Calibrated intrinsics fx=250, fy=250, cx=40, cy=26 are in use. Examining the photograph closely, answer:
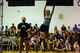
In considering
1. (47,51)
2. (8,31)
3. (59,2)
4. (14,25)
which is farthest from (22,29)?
(14,25)

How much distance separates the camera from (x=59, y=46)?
16.5m

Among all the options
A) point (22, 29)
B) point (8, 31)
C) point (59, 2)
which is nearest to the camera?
point (22, 29)

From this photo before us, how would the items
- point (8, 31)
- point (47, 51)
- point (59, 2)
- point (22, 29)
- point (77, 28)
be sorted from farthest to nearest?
point (77, 28), point (8, 31), point (47, 51), point (59, 2), point (22, 29)

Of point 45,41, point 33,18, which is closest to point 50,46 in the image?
point 45,41

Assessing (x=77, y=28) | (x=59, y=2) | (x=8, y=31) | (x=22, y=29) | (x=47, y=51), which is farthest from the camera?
(x=77, y=28)

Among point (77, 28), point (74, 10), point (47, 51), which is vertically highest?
point (74, 10)

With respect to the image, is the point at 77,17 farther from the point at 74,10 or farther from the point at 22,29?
the point at 22,29

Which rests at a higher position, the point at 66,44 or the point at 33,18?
the point at 33,18

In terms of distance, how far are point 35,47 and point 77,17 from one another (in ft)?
18.3

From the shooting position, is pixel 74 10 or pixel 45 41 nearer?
pixel 45 41

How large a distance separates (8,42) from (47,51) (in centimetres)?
275

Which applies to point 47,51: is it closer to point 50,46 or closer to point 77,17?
point 50,46

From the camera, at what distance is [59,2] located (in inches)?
552

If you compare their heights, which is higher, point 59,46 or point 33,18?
point 33,18
